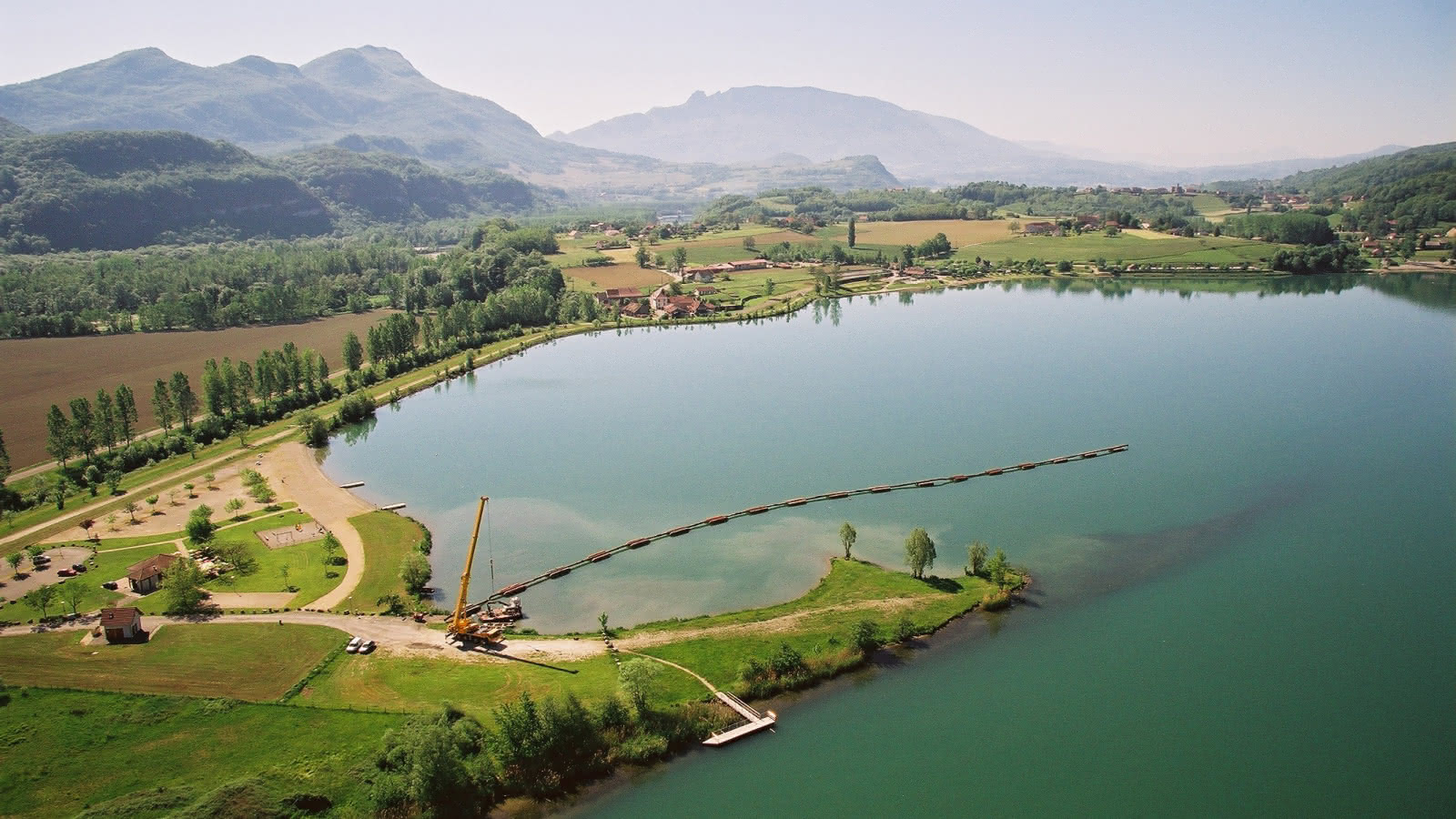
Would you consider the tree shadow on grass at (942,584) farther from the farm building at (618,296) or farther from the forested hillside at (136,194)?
the forested hillside at (136,194)

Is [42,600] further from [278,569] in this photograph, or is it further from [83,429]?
[83,429]

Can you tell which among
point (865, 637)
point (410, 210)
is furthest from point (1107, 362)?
point (410, 210)

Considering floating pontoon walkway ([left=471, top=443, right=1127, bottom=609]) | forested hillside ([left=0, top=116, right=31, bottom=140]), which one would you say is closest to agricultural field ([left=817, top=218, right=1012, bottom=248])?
floating pontoon walkway ([left=471, top=443, right=1127, bottom=609])

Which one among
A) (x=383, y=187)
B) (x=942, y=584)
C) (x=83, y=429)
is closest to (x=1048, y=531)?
(x=942, y=584)

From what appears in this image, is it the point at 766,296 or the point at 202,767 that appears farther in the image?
the point at 766,296

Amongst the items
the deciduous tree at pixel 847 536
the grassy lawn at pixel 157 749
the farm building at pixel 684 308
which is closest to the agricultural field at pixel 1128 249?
the farm building at pixel 684 308

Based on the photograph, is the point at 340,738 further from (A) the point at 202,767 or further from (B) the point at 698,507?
(B) the point at 698,507
